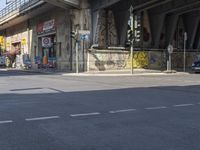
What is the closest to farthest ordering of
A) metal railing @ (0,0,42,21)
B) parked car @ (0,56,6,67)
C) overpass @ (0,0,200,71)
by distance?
overpass @ (0,0,200,71) < metal railing @ (0,0,42,21) < parked car @ (0,56,6,67)

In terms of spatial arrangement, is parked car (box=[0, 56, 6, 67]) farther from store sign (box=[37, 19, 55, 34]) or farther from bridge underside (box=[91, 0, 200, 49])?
bridge underside (box=[91, 0, 200, 49])

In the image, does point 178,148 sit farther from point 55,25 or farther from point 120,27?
point 55,25

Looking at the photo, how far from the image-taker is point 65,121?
930 centimetres

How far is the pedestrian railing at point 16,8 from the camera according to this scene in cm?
5038

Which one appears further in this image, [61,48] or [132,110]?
[61,48]

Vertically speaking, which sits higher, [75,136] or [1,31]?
[1,31]

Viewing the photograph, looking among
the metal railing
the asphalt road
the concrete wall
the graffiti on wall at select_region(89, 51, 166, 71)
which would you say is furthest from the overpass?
the asphalt road

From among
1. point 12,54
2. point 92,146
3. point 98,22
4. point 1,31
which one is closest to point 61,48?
point 98,22

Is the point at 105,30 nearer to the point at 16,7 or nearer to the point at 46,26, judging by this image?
the point at 46,26

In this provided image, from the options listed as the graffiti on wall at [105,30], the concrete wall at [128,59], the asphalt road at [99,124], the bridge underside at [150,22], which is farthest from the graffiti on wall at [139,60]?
the asphalt road at [99,124]

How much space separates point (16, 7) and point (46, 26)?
371 inches

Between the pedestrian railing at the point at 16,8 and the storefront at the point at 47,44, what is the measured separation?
2.97 m

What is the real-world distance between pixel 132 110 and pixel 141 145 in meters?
4.26

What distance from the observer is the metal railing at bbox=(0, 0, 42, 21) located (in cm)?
5078
